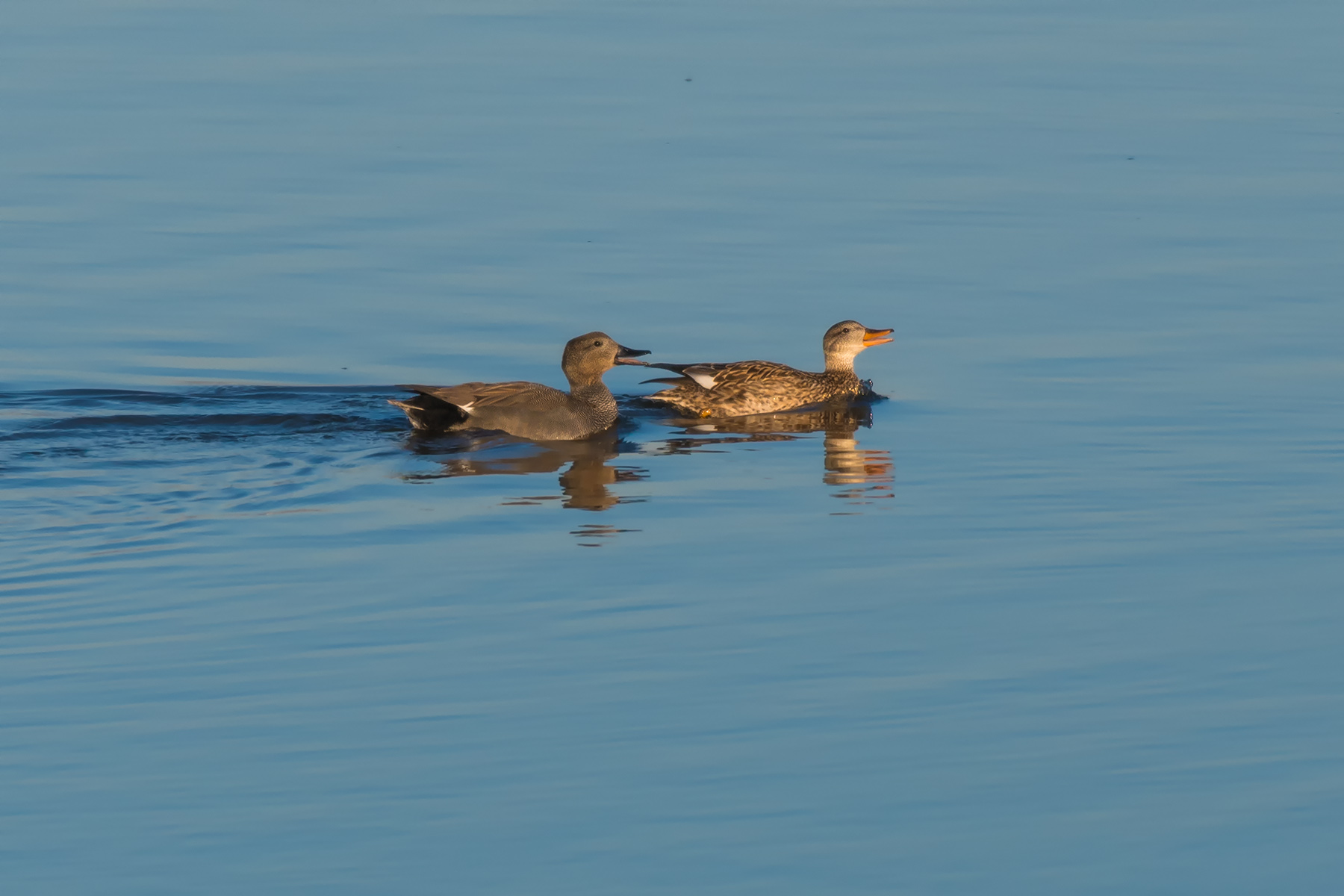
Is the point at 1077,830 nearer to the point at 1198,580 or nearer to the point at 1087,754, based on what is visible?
the point at 1087,754

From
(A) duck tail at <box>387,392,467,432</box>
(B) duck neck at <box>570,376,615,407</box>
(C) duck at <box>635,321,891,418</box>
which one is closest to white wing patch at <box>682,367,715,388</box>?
(C) duck at <box>635,321,891,418</box>

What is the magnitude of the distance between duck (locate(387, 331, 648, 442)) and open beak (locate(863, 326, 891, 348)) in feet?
5.88

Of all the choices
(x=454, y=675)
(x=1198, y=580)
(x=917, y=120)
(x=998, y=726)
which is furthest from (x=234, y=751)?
(x=917, y=120)

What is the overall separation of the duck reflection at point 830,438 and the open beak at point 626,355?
24.5 inches

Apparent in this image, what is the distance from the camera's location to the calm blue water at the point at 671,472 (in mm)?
7137

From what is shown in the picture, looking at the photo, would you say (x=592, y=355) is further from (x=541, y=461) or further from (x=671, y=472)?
(x=671, y=472)

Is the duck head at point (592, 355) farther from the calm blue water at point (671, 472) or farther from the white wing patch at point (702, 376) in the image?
the calm blue water at point (671, 472)

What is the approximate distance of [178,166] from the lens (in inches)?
773

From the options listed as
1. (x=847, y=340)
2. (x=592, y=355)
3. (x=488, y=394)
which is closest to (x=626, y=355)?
(x=592, y=355)

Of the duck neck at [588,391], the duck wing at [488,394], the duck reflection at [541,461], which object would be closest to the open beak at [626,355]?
the duck neck at [588,391]

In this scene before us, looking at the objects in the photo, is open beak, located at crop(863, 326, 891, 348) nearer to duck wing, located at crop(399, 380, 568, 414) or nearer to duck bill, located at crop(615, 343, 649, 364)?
duck bill, located at crop(615, 343, 649, 364)

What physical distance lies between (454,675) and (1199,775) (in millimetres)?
3007

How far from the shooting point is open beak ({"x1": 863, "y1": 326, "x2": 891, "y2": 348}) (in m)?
14.9

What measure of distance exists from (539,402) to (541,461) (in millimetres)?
435
